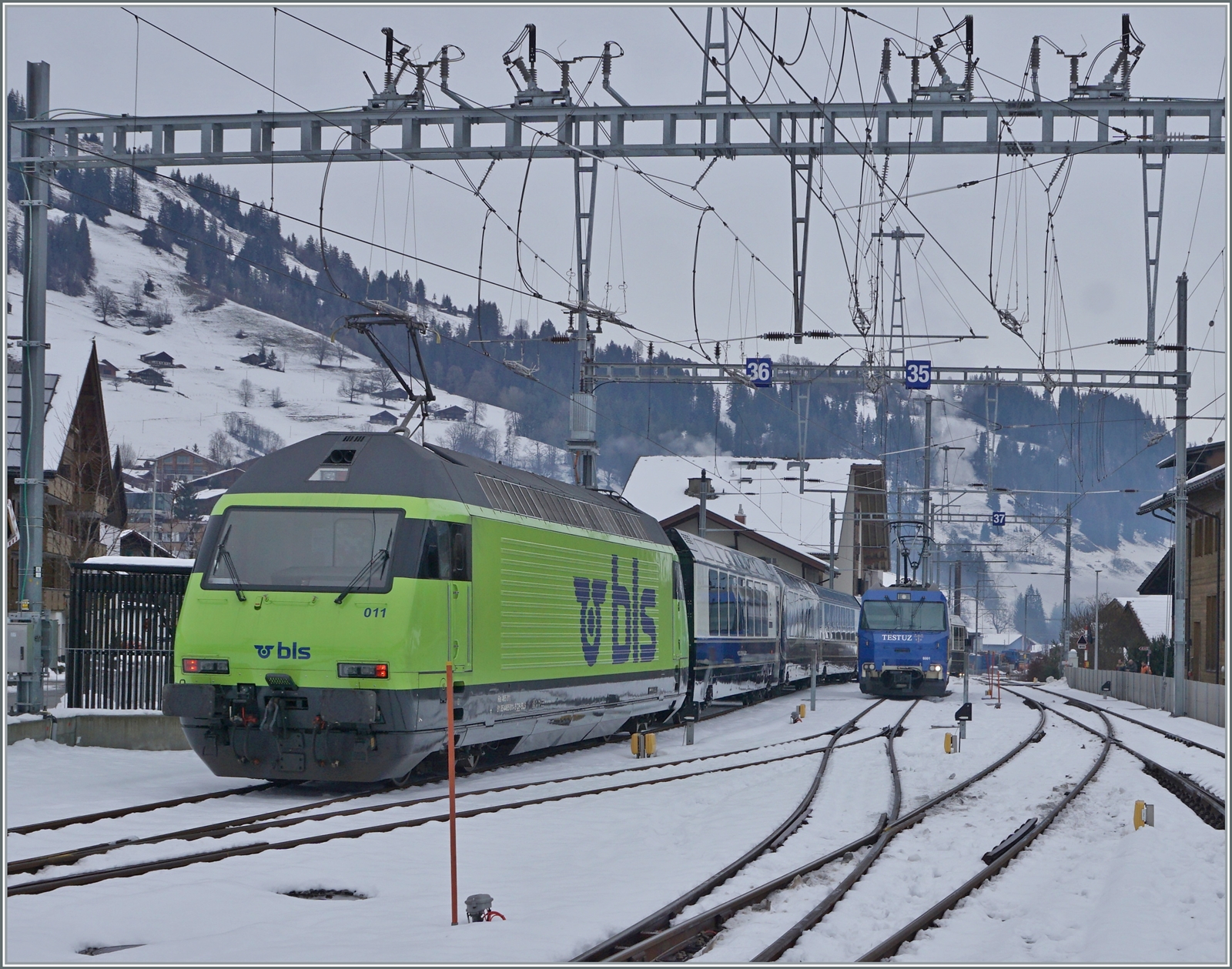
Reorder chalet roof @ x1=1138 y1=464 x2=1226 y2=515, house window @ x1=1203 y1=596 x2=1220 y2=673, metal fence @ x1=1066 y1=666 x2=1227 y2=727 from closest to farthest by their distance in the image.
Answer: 1. metal fence @ x1=1066 y1=666 x2=1227 y2=727
2. chalet roof @ x1=1138 y1=464 x2=1226 y2=515
3. house window @ x1=1203 y1=596 x2=1220 y2=673

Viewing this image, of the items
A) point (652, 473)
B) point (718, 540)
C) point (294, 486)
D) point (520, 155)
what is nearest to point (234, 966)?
point (294, 486)

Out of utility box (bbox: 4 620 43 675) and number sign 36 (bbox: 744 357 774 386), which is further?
number sign 36 (bbox: 744 357 774 386)

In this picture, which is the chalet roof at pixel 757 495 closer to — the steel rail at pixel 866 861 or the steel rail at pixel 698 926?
the steel rail at pixel 866 861

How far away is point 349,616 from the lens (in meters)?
13.7

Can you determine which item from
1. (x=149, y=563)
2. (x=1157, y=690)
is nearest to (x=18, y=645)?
(x=149, y=563)

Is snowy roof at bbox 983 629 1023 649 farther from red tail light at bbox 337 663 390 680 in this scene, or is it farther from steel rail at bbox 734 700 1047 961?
red tail light at bbox 337 663 390 680

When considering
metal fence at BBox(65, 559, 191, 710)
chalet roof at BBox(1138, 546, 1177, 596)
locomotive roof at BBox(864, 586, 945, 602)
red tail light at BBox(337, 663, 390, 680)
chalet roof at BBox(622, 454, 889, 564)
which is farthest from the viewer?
chalet roof at BBox(622, 454, 889, 564)

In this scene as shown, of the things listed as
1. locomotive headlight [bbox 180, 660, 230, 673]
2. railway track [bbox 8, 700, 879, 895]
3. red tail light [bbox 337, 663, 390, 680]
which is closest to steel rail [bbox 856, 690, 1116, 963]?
railway track [bbox 8, 700, 879, 895]

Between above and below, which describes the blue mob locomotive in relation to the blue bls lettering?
below

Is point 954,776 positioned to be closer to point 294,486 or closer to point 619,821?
point 619,821

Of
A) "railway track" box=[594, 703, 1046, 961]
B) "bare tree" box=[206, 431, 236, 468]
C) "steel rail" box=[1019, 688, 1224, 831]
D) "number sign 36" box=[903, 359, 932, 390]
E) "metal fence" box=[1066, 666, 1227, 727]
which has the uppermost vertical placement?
"bare tree" box=[206, 431, 236, 468]

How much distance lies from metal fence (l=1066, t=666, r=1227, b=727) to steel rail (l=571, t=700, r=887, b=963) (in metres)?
14.4

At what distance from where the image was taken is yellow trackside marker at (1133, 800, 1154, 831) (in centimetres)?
1387

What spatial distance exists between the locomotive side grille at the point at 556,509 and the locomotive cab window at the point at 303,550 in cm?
203
